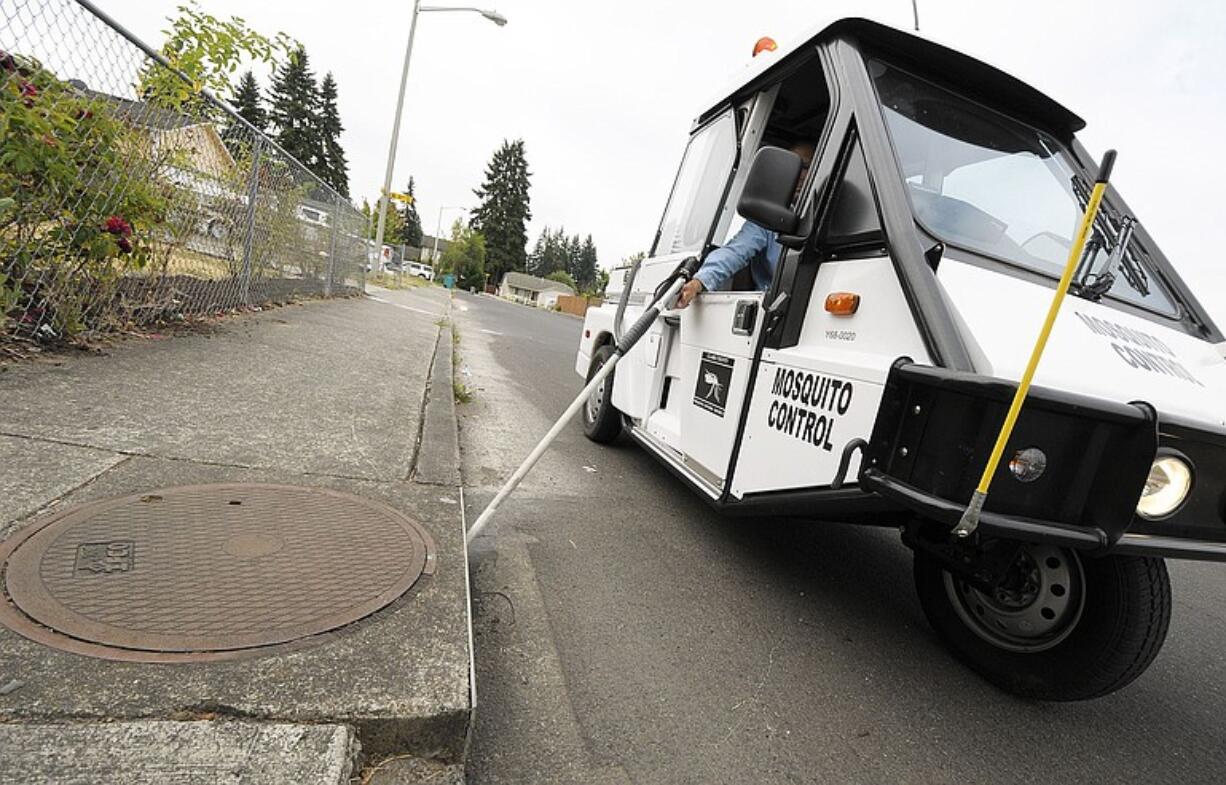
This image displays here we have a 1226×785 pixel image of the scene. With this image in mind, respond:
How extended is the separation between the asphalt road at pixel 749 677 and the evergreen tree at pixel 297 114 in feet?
185

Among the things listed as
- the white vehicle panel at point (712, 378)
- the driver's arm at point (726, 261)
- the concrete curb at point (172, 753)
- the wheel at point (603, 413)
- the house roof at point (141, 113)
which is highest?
the house roof at point (141, 113)

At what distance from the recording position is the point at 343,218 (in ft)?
38.3

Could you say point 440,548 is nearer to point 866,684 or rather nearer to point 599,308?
point 866,684

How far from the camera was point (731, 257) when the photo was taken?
2846mm

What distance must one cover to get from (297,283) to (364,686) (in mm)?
8640

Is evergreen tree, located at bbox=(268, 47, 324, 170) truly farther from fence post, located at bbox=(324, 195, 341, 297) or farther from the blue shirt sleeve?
the blue shirt sleeve

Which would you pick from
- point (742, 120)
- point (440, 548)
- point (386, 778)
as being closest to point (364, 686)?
point (386, 778)

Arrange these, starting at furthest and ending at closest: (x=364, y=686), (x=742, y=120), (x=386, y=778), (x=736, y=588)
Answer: (x=742, y=120) < (x=736, y=588) < (x=364, y=686) < (x=386, y=778)

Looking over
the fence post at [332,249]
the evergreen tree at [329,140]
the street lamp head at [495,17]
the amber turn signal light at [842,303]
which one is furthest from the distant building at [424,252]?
the amber turn signal light at [842,303]

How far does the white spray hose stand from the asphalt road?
0.19 meters

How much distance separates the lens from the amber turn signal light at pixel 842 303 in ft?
6.61

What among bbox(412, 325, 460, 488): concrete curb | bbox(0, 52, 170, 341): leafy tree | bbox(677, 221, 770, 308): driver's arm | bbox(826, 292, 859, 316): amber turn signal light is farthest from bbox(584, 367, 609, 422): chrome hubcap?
bbox(0, 52, 170, 341): leafy tree

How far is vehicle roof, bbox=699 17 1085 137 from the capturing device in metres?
2.32

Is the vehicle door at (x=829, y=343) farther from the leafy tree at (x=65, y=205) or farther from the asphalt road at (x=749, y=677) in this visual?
the leafy tree at (x=65, y=205)
